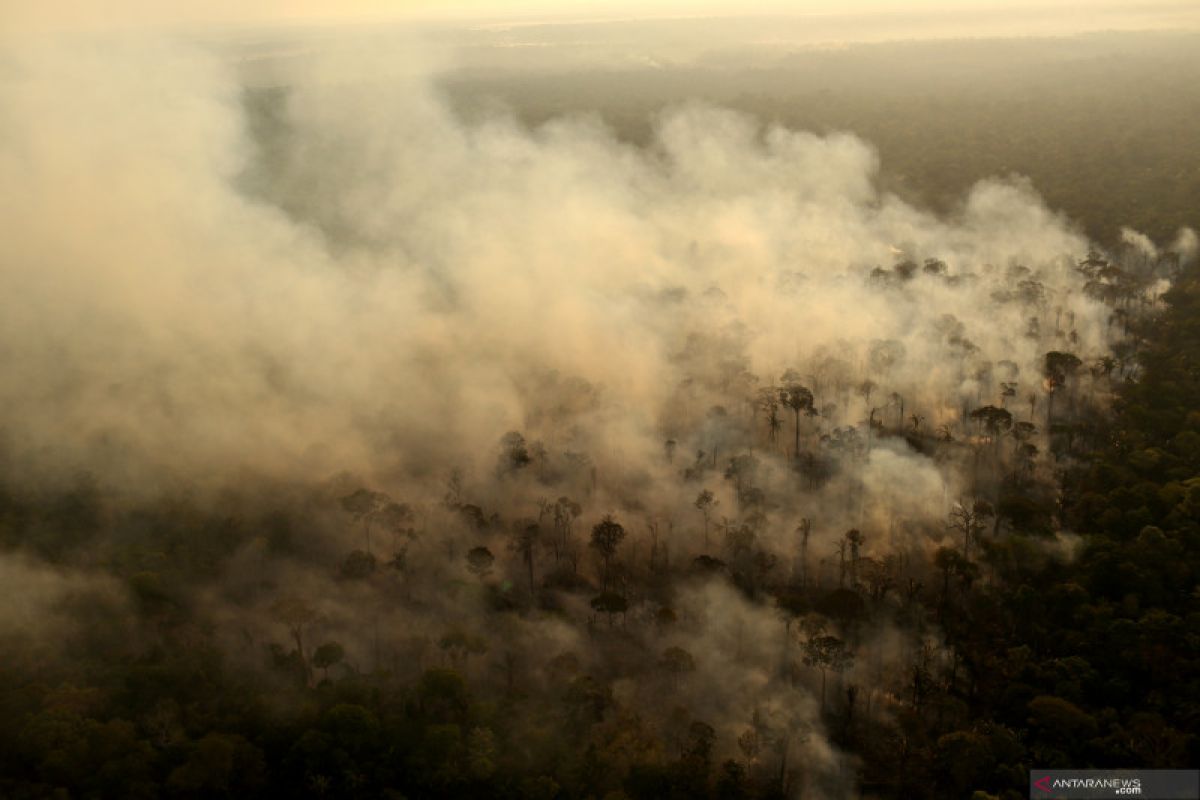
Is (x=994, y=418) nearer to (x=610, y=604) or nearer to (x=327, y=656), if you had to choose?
(x=610, y=604)

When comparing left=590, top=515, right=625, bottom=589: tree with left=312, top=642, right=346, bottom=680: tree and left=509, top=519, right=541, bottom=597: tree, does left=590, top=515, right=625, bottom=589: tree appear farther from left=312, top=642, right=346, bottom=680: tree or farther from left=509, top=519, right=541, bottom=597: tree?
left=312, top=642, right=346, bottom=680: tree

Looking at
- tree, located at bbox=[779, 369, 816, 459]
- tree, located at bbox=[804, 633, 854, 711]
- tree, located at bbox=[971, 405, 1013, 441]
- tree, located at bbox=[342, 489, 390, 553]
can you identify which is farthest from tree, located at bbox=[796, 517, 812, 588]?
tree, located at bbox=[342, 489, 390, 553]

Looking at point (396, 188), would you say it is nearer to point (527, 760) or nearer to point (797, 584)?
point (797, 584)

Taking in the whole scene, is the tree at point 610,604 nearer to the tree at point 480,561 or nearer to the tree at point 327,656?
the tree at point 480,561

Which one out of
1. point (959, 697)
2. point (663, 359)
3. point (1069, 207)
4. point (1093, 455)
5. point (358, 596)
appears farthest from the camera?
point (1069, 207)

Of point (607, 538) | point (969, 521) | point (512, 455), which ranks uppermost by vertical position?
point (512, 455)

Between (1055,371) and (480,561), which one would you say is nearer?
(480,561)

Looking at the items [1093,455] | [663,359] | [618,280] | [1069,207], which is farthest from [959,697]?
[1069,207]

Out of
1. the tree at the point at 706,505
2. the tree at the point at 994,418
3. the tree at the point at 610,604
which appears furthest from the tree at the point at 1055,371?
the tree at the point at 610,604

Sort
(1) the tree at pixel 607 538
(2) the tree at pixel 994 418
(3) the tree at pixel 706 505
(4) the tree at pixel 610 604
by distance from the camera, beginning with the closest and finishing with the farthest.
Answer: (4) the tree at pixel 610 604
(1) the tree at pixel 607 538
(3) the tree at pixel 706 505
(2) the tree at pixel 994 418

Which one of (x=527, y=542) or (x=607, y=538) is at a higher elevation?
(x=607, y=538)

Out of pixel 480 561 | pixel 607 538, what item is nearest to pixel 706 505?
pixel 607 538
